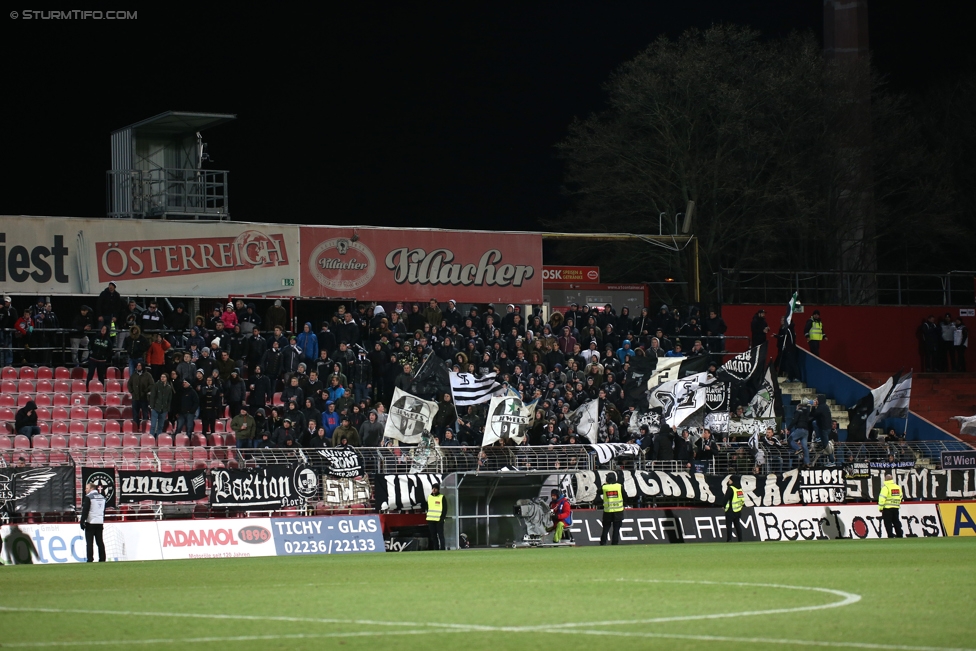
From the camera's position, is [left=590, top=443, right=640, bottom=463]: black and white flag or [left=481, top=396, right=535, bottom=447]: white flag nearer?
[left=590, top=443, right=640, bottom=463]: black and white flag

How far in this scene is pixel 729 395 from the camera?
33.7 meters

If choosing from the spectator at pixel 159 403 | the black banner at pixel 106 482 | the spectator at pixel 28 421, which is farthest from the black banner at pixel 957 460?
the spectator at pixel 28 421

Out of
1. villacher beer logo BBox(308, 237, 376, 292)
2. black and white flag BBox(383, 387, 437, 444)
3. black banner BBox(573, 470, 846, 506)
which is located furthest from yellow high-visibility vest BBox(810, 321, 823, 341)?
black and white flag BBox(383, 387, 437, 444)

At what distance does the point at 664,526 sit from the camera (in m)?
29.1

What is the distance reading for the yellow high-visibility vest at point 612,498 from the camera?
26.5 metres

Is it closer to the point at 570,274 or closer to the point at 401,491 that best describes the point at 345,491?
the point at 401,491

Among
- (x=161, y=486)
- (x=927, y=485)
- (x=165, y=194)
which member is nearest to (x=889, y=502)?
(x=927, y=485)

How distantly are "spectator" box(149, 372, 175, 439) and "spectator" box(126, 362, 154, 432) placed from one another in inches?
8.6

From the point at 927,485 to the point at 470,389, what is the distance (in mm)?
10861

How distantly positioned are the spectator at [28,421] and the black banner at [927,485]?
18.3 meters

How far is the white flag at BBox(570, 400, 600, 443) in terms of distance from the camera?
31.7m

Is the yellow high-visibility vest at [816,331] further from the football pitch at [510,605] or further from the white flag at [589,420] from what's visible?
the football pitch at [510,605]

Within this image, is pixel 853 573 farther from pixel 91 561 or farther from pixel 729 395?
pixel 729 395

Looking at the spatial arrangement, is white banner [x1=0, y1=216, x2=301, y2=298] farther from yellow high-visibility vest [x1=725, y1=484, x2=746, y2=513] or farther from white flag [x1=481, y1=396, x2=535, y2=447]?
yellow high-visibility vest [x1=725, y1=484, x2=746, y2=513]
